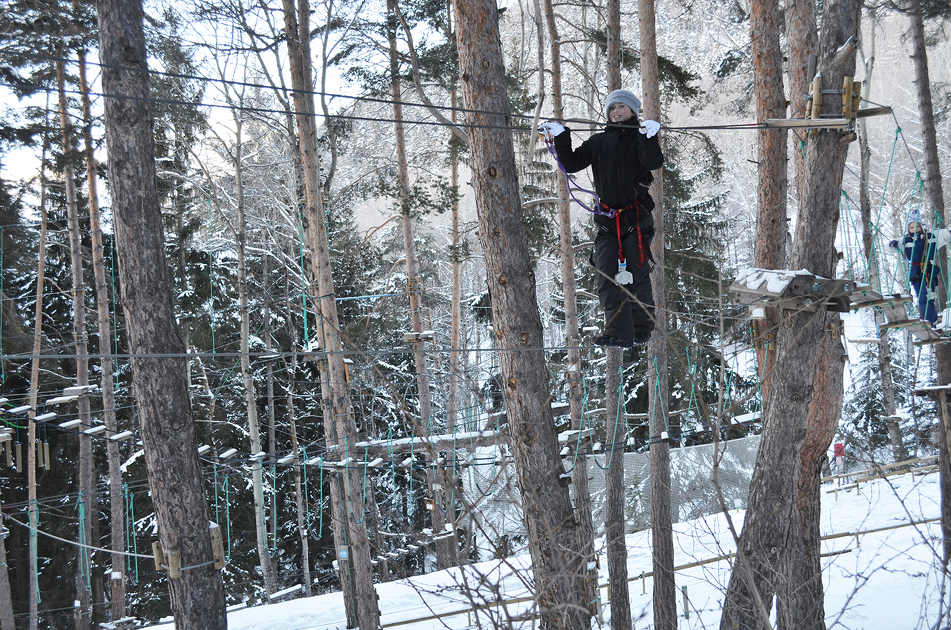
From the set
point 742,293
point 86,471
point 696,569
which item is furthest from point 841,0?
point 86,471

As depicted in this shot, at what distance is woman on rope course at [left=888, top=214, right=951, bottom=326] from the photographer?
7.04 meters

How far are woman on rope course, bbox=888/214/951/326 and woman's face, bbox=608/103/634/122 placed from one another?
451 cm

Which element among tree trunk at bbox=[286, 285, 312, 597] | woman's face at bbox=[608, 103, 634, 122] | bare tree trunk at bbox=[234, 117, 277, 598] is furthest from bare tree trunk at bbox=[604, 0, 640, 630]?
tree trunk at bbox=[286, 285, 312, 597]

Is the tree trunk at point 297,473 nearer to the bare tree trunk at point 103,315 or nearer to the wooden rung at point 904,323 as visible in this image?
the bare tree trunk at point 103,315

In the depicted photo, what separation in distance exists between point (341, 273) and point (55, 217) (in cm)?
544

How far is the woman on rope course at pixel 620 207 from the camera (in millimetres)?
3891

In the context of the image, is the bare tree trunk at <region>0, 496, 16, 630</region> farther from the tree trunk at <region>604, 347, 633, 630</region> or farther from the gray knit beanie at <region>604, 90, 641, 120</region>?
the gray knit beanie at <region>604, 90, 641, 120</region>

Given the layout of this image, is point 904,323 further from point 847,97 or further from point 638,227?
point 638,227

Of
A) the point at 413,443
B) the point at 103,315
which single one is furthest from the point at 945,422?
the point at 103,315

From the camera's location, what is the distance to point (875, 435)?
A: 1911 centimetres

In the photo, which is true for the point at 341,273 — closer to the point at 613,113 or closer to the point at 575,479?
the point at 575,479

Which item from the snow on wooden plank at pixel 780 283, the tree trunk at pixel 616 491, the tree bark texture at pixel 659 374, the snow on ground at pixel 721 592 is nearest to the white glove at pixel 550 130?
the snow on wooden plank at pixel 780 283

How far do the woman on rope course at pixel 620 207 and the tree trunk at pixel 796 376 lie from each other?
869mm

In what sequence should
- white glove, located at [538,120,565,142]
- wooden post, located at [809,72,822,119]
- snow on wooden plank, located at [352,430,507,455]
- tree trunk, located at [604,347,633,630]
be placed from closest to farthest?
white glove, located at [538,120,565,142], wooden post, located at [809,72,822,119], tree trunk, located at [604,347,633,630], snow on wooden plank, located at [352,430,507,455]
